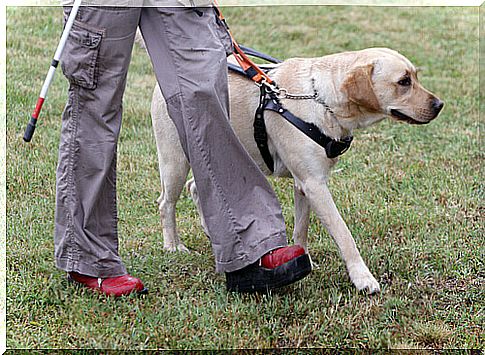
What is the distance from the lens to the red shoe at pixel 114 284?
377 cm

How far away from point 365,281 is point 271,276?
0.53 meters

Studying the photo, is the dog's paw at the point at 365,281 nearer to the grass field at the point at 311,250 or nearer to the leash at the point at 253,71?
the grass field at the point at 311,250

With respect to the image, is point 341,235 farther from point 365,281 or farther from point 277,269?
point 277,269

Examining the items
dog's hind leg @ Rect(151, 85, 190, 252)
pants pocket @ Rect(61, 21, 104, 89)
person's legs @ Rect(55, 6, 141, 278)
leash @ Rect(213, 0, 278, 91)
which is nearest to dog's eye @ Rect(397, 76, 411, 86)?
leash @ Rect(213, 0, 278, 91)

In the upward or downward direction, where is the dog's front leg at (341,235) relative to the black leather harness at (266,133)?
downward

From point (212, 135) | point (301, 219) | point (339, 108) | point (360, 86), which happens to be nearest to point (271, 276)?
point (212, 135)

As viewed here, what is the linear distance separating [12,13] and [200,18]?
7.49 m

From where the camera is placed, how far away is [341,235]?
3.90 metres

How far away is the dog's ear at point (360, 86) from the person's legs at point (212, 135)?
0.64 metres

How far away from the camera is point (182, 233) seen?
493 centimetres

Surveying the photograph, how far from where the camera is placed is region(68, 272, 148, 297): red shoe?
377cm

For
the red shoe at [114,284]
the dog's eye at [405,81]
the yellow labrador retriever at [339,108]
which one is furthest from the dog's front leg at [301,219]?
the red shoe at [114,284]

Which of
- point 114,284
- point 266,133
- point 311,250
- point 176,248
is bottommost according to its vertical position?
point 176,248

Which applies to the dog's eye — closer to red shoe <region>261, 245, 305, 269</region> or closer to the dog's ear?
the dog's ear
